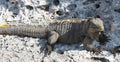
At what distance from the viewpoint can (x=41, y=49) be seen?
561 centimetres

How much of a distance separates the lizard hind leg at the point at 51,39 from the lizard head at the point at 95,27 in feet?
1.98

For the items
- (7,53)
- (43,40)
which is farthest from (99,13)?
(7,53)

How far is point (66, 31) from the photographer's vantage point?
5797mm

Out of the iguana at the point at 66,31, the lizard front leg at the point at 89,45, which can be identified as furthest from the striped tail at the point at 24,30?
the lizard front leg at the point at 89,45

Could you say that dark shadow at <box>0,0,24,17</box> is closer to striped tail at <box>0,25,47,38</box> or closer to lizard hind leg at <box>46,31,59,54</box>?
striped tail at <box>0,25,47,38</box>

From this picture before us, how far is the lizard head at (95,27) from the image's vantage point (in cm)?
524

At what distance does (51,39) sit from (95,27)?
2.64 ft

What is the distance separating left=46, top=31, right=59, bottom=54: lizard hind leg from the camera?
5578 mm

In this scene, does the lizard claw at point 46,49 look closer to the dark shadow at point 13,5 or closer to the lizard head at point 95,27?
the lizard head at point 95,27

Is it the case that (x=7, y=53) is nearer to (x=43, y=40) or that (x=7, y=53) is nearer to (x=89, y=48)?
(x=43, y=40)

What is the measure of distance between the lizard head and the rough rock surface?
0.23 metres

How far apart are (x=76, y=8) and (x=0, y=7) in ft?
4.74

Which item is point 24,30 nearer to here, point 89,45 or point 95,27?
point 89,45

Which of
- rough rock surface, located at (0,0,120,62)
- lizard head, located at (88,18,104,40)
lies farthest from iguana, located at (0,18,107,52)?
rough rock surface, located at (0,0,120,62)
